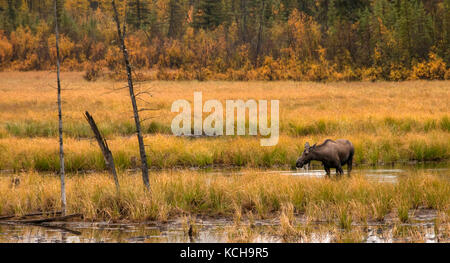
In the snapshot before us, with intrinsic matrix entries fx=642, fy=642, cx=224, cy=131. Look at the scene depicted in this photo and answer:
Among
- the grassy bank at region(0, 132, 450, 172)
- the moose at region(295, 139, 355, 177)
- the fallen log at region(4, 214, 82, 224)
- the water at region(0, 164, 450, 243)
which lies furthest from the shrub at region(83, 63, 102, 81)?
the water at region(0, 164, 450, 243)

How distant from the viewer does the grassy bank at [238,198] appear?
13289mm

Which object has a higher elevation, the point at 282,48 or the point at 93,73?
the point at 282,48

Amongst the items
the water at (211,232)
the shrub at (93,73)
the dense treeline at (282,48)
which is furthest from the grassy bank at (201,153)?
the shrub at (93,73)

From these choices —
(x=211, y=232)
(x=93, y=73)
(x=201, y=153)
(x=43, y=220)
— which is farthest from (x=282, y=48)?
(x=211, y=232)

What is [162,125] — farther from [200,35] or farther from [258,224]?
[200,35]

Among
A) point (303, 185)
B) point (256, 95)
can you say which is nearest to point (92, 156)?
point (303, 185)

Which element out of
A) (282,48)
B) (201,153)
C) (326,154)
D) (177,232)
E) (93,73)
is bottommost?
(201,153)

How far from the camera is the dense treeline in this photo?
61969mm

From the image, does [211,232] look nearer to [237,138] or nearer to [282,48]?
[237,138]

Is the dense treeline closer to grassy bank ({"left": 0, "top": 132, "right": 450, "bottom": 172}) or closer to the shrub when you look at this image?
the shrub

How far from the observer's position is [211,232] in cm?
1220

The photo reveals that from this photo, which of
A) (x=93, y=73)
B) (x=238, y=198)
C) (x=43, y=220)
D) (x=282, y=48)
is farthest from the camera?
(x=282, y=48)

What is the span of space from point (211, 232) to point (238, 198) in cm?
224

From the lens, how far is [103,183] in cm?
1514
